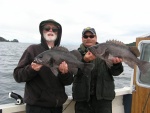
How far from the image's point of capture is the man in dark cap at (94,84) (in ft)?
16.6

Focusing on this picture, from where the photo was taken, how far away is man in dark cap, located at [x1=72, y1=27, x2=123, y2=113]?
16.6 feet

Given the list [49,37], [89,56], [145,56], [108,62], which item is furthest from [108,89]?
[49,37]

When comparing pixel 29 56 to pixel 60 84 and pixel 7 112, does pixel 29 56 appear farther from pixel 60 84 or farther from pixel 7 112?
pixel 7 112

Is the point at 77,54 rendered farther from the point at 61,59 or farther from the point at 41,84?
the point at 41,84

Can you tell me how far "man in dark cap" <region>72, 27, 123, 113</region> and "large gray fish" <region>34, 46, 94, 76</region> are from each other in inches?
6.7

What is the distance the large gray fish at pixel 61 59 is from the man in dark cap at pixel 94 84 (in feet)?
0.56

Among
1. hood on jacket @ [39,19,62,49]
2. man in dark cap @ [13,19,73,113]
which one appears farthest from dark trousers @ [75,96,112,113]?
hood on jacket @ [39,19,62,49]

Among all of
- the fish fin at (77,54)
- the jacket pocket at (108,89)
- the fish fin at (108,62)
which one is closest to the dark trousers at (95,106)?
the jacket pocket at (108,89)

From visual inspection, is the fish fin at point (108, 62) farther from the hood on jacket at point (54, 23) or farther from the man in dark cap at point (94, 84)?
the hood on jacket at point (54, 23)

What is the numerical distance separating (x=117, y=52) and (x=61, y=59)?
1.01 m

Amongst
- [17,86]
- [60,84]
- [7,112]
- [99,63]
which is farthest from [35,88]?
[17,86]

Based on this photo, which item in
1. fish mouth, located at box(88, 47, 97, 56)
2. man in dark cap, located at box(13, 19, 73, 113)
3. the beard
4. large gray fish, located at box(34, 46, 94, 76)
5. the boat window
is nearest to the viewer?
large gray fish, located at box(34, 46, 94, 76)

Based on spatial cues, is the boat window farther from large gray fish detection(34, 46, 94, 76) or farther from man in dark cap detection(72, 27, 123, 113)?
large gray fish detection(34, 46, 94, 76)

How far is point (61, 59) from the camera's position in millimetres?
4676
